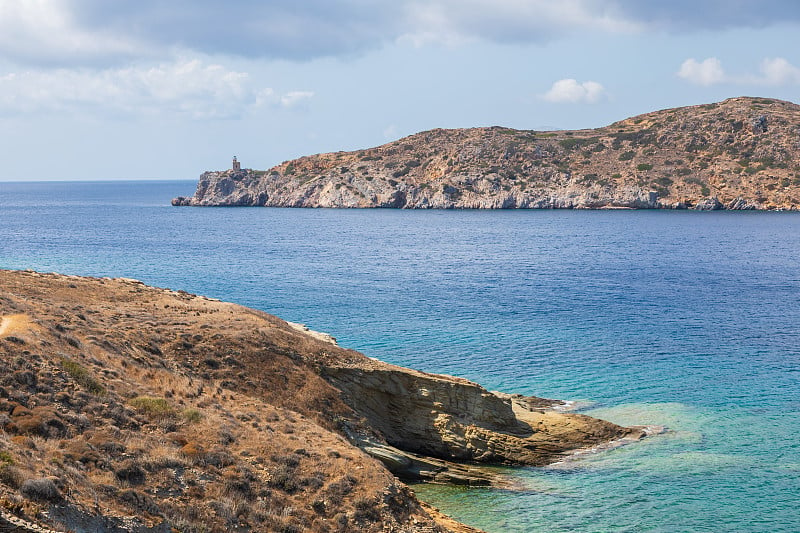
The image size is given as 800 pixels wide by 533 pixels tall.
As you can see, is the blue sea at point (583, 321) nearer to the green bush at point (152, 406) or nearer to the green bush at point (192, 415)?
the green bush at point (192, 415)

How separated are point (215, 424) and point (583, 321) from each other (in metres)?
42.3

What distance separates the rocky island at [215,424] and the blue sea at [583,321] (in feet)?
10.9

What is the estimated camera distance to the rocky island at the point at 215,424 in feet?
63.7

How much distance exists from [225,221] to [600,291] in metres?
123

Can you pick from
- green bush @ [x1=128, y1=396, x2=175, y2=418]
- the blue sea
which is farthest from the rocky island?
the blue sea

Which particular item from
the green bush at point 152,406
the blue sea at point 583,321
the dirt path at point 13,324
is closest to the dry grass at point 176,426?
the green bush at point 152,406

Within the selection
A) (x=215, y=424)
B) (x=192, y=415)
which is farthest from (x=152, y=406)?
(x=215, y=424)

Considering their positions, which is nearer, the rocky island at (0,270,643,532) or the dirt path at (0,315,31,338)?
the rocky island at (0,270,643,532)

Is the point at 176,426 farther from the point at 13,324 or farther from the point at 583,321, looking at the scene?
the point at 583,321

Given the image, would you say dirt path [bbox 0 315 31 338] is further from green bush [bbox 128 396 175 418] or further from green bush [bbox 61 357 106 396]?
green bush [bbox 128 396 175 418]

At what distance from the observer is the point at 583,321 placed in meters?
60.8

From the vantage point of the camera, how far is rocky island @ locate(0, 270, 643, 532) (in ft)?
63.7

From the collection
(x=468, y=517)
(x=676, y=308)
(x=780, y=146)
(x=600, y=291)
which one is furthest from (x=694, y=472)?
(x=780, y=146)

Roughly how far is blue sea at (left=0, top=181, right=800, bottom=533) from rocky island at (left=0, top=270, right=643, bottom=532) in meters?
3.33
